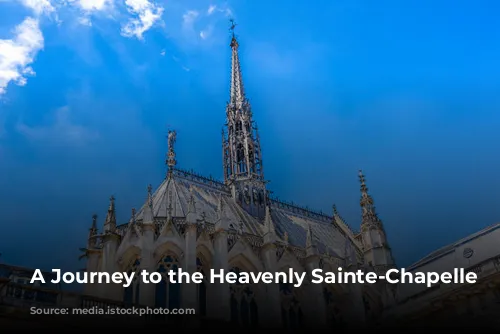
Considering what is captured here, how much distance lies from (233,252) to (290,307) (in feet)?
19.5

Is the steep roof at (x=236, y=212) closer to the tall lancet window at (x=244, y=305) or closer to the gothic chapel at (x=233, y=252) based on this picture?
the gothic chapel at (x=233, y=252)

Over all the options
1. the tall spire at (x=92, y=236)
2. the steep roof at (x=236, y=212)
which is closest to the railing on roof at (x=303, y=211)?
the steep roof at (x=236, y=212)

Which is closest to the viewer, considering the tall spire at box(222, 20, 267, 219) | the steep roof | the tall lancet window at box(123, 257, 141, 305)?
the tall lancet window at box(123, 257, 141, 305)

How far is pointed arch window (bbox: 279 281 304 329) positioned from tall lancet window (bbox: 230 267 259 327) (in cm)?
252

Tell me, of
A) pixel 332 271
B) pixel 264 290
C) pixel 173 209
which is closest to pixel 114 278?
pixel 173 209

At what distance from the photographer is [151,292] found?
28000 mm

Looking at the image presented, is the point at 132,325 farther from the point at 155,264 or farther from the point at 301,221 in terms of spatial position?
the point at 301,221

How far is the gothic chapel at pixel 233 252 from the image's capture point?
1160 inches

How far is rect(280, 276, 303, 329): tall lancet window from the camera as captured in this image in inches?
1328

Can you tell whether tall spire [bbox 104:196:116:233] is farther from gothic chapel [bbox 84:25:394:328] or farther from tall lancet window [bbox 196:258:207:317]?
tall lancet window [bbox 196:258:207:317]

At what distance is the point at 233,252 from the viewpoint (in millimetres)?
32469

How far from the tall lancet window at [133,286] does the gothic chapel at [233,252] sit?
61 mm

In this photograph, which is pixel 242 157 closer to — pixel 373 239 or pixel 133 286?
pixel 373 239

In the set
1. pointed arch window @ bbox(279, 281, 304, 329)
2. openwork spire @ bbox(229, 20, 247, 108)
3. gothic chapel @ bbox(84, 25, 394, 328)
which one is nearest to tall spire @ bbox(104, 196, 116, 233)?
gothic chapel @ bbox(84, 25, 394, 328)
